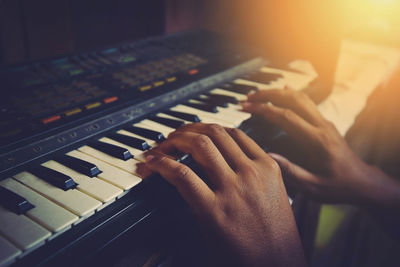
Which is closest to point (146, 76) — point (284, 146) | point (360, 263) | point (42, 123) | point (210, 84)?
point (210, 84)

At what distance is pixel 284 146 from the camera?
1066 millimetres

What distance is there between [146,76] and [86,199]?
519mm

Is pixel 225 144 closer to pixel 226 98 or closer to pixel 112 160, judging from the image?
pixel 112 160

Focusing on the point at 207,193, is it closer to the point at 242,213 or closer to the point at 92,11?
the point at 242,213

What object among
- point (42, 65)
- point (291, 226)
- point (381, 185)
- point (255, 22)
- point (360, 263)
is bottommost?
point (360, 263)

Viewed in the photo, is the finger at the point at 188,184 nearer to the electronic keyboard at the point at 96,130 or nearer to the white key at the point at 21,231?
the electronic keyboard at the point at 96,130

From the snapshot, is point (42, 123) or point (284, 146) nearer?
point (42, 123)

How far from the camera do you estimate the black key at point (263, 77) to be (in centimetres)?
112

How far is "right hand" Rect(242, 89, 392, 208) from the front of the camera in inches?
33.5

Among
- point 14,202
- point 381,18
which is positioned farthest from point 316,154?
point 381,18

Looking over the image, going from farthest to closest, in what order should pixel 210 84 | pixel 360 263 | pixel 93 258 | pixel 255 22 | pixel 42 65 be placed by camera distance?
pixel 360 263, pixel 255 22, pixel 210 84, pixel 42 65, pixel 93 258

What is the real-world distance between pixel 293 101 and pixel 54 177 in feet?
2.10

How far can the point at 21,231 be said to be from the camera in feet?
1.41

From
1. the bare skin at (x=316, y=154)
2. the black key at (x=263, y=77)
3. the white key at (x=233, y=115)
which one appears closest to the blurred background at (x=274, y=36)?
the black key at (x=263, y=77)
